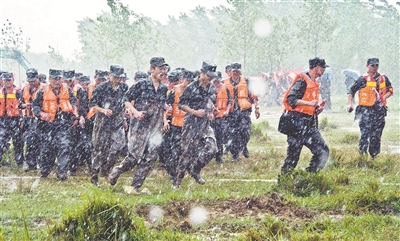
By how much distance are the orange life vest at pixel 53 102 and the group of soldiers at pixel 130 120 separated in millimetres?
17

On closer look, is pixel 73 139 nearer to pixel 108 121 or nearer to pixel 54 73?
pixel 54 73

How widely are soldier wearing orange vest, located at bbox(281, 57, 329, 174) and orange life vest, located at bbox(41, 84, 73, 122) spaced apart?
13.2 ft

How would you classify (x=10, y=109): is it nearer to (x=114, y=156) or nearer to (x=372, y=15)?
(x=114, y=156)

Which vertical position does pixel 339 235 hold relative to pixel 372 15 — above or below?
below

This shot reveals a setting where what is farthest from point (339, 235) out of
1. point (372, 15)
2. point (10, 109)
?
point (372, 15)

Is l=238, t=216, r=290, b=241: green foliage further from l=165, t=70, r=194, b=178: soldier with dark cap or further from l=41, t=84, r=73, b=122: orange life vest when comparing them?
l=41, t=84, r=73, b=122: orange life vest

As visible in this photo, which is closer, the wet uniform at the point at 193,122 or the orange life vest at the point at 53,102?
the wet uniform at the point at 193,122

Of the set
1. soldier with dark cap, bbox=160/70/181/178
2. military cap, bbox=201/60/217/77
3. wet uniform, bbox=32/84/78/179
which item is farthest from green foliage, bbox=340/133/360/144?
wet uniform, bbox=32/84/78/179

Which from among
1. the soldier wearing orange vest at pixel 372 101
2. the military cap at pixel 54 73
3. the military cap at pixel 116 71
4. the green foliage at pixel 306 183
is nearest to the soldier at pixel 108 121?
the military cap at pixel 116 71

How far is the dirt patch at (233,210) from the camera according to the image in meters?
5.55

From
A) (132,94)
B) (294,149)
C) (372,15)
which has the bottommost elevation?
(294,149)

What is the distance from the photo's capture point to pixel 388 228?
16.4 feet

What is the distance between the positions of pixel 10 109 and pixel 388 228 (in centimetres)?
785

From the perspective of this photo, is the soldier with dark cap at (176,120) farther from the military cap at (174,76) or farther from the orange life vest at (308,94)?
the orange life vest at (308,94)
